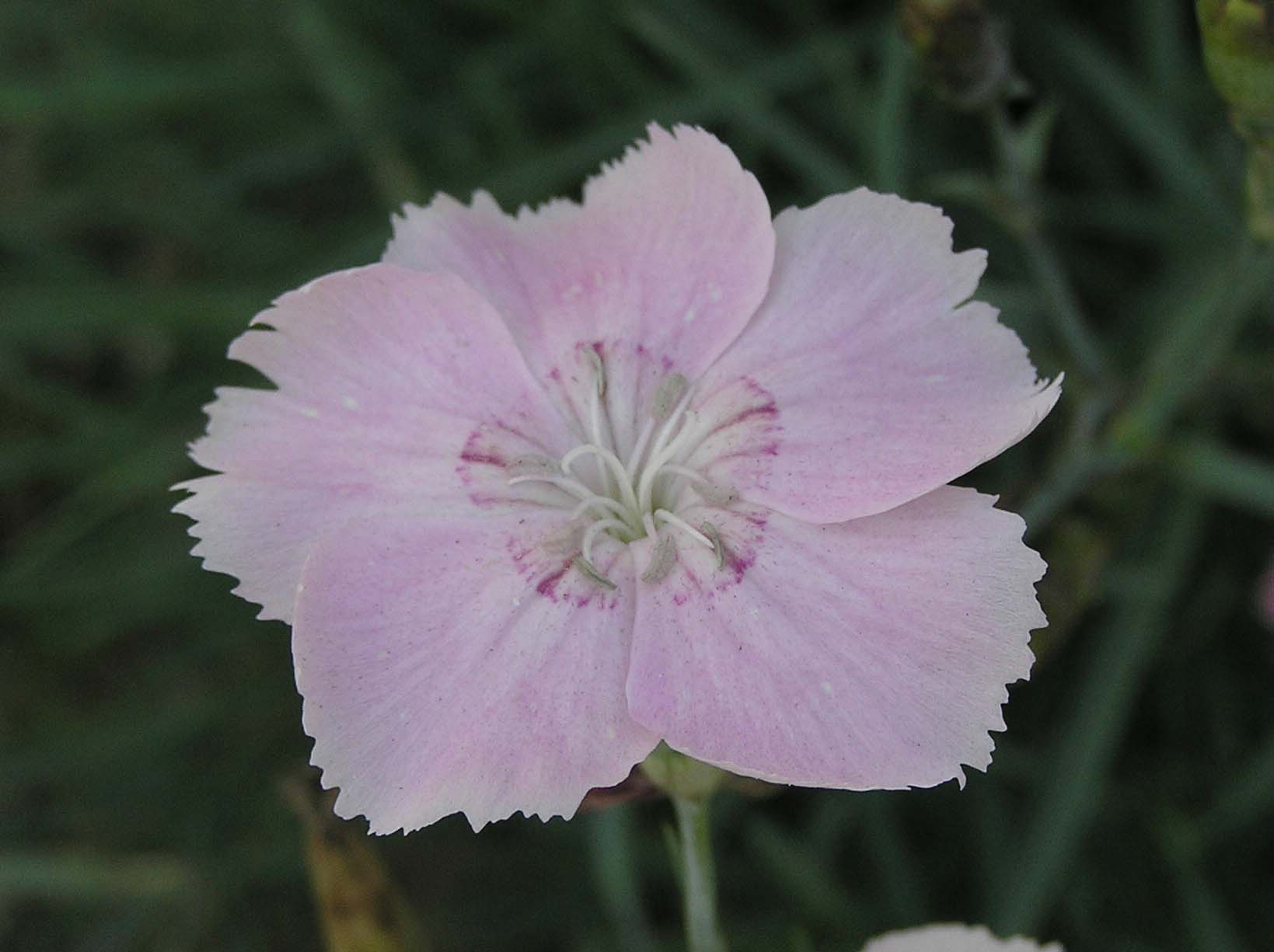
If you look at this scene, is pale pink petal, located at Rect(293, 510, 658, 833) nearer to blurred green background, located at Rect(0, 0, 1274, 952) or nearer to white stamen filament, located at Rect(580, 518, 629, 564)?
white stamen filament, located at Rect(580, 518, 629, 564)

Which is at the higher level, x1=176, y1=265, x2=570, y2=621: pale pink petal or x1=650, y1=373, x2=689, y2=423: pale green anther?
x1=176, y1=265, x2=570, y2=621: pale pink petal

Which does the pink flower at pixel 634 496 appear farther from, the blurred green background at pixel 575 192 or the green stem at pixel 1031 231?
the blurred green background at pixel 575 192

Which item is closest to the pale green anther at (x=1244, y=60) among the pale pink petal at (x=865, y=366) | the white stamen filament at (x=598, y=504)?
the pale pink petal at (x=865, y=366)

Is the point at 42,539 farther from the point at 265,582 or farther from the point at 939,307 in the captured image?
the point at 939,307

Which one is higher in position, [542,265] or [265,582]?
[542,265]

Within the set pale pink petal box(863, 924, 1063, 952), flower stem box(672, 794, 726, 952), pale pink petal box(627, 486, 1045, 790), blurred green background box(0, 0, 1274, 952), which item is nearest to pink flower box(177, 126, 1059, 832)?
pale pink petal box(627, 486, 1045, 790)

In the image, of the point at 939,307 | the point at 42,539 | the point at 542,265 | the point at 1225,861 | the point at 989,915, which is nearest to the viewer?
the point at 939,307

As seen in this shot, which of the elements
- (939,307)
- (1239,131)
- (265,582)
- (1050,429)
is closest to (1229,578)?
(1050,429)
